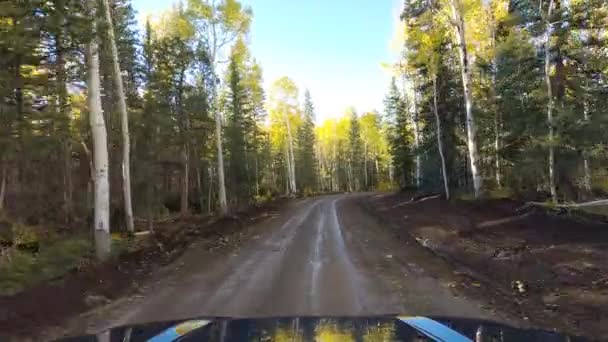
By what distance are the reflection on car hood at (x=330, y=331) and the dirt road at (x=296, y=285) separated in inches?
85.5

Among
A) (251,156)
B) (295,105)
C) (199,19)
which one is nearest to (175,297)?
(199,19)

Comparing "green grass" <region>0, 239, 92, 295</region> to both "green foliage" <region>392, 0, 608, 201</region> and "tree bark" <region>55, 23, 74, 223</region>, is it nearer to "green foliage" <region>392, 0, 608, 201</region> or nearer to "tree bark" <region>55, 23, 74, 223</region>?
"tree bark" <region>55, 23, 74, 223</region>

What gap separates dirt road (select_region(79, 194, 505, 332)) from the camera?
6899 millimetres

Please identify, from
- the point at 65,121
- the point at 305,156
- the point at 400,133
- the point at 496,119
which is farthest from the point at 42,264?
the point at 305,156

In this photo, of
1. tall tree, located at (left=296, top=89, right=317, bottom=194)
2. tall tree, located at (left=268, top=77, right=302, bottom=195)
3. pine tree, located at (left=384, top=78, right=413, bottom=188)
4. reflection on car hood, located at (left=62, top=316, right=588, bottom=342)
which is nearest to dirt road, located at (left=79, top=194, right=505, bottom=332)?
reflection on car hood, located at (left=62, top=316, right=588, bottom=342)

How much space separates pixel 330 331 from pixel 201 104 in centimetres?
2574

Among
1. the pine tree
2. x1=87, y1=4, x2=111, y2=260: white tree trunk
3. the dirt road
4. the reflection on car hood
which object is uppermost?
the pine tree

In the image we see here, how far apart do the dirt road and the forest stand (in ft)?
9.72

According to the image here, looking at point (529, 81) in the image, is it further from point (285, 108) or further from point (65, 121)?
point (285, 108)

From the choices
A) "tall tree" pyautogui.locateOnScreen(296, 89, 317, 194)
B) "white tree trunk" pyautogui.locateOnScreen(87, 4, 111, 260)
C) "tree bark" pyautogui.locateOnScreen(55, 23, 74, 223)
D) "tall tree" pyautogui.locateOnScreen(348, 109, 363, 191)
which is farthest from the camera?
"tall tree" pyautogui.locateOnScreen(348, 109, 363, 191)

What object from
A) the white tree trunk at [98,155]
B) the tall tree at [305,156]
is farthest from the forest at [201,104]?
the tall tree at [305,156]

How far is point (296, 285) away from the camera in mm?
8555

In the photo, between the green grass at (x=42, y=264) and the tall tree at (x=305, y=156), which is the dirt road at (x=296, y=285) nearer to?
the green grass at (x=42, y=264)

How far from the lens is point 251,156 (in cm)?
4144
